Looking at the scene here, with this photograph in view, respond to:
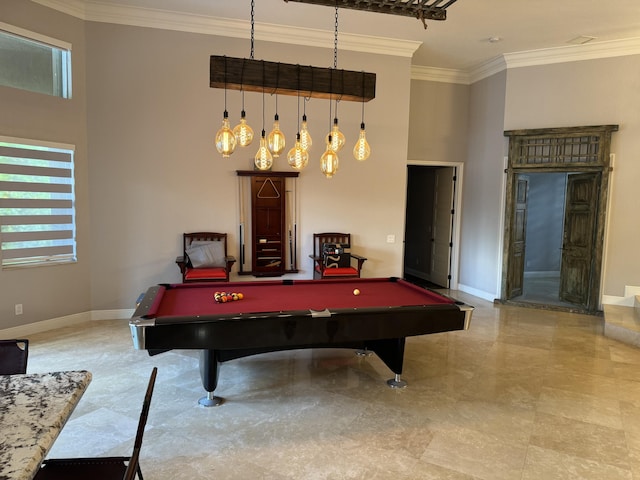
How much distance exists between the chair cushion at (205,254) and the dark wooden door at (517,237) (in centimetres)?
453

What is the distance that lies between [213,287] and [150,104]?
113 inches

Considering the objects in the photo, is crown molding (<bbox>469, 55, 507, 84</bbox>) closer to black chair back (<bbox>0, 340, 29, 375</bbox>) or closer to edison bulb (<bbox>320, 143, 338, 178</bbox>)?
edison bulb (<bbox>320, 143, 338, 178</bbox>)

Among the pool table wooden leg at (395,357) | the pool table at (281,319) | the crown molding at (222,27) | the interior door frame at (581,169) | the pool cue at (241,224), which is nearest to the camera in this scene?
the pool table at (281,319)

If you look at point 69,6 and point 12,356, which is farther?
point 69,6

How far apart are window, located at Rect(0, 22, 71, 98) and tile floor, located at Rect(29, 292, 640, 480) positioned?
2.90 meters

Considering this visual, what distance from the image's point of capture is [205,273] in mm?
4957

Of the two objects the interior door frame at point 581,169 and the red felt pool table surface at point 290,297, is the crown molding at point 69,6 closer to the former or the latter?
the red felt pool table surface at point 290,297

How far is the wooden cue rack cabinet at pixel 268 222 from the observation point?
5551 mm

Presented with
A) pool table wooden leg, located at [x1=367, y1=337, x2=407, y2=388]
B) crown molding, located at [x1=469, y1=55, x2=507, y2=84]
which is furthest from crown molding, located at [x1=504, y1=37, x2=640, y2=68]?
pool table wooden leg, located at [x1=367, y1=337, x2=407, y2=388]

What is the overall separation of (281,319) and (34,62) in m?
4.38

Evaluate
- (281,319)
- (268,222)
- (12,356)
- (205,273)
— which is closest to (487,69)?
(268,222)

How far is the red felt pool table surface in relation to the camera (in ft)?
9.98

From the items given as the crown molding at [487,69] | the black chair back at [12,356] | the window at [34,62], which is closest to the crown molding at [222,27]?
the window at [34,62]

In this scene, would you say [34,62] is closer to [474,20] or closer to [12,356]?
[12,356]
